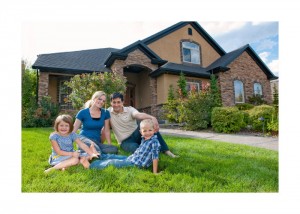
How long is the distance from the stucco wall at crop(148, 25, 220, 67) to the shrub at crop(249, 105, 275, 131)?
185 inches

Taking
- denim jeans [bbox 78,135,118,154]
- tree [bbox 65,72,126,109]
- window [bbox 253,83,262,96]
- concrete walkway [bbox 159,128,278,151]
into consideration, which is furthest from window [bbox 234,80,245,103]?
denim jeans [bbox 78,135,118,154]

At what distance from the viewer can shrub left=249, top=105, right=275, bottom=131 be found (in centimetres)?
548

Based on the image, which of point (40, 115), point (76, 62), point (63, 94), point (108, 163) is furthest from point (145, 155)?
point (76, 62)

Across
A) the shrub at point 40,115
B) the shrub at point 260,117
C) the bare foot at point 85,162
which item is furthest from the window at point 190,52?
the bare foot at point 85,162

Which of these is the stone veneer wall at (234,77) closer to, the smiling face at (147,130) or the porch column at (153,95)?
the porch column at (153,95)

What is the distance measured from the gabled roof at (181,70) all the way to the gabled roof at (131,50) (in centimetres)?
38

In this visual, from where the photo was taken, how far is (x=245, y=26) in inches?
126

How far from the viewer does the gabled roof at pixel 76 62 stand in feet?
24.8

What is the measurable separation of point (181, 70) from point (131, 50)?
2019 millimetres
